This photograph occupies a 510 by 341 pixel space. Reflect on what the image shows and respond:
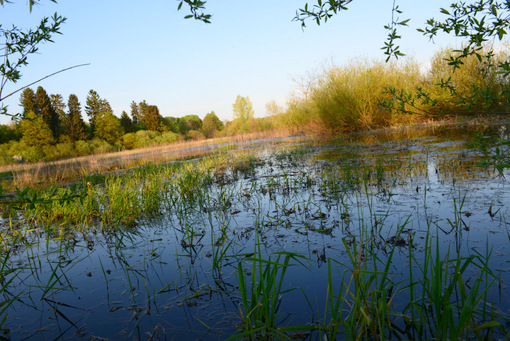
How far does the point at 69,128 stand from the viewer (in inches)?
1614

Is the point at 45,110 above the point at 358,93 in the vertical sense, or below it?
above

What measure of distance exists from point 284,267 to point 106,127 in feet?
160

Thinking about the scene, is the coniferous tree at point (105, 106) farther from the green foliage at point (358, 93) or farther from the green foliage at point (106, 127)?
the green foliage at point (358, 93)

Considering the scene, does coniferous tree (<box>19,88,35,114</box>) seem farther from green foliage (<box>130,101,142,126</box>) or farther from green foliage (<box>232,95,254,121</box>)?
green foliage (<box>232,95,254,121</box>)

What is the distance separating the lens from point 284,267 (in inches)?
69.5

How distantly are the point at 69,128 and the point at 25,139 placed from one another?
5.41 metres

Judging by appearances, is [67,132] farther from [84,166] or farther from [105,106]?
[84,166]

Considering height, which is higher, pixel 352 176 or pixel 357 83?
pixel 357 83

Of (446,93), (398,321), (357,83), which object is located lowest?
(398,321)

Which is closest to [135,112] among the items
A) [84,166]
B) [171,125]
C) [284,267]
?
[171,125]

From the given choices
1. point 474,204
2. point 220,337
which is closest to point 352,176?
point 474,204

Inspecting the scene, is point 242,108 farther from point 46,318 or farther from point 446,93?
point 46,318

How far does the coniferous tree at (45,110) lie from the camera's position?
40.4m

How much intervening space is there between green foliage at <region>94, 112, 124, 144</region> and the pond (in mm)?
43727
